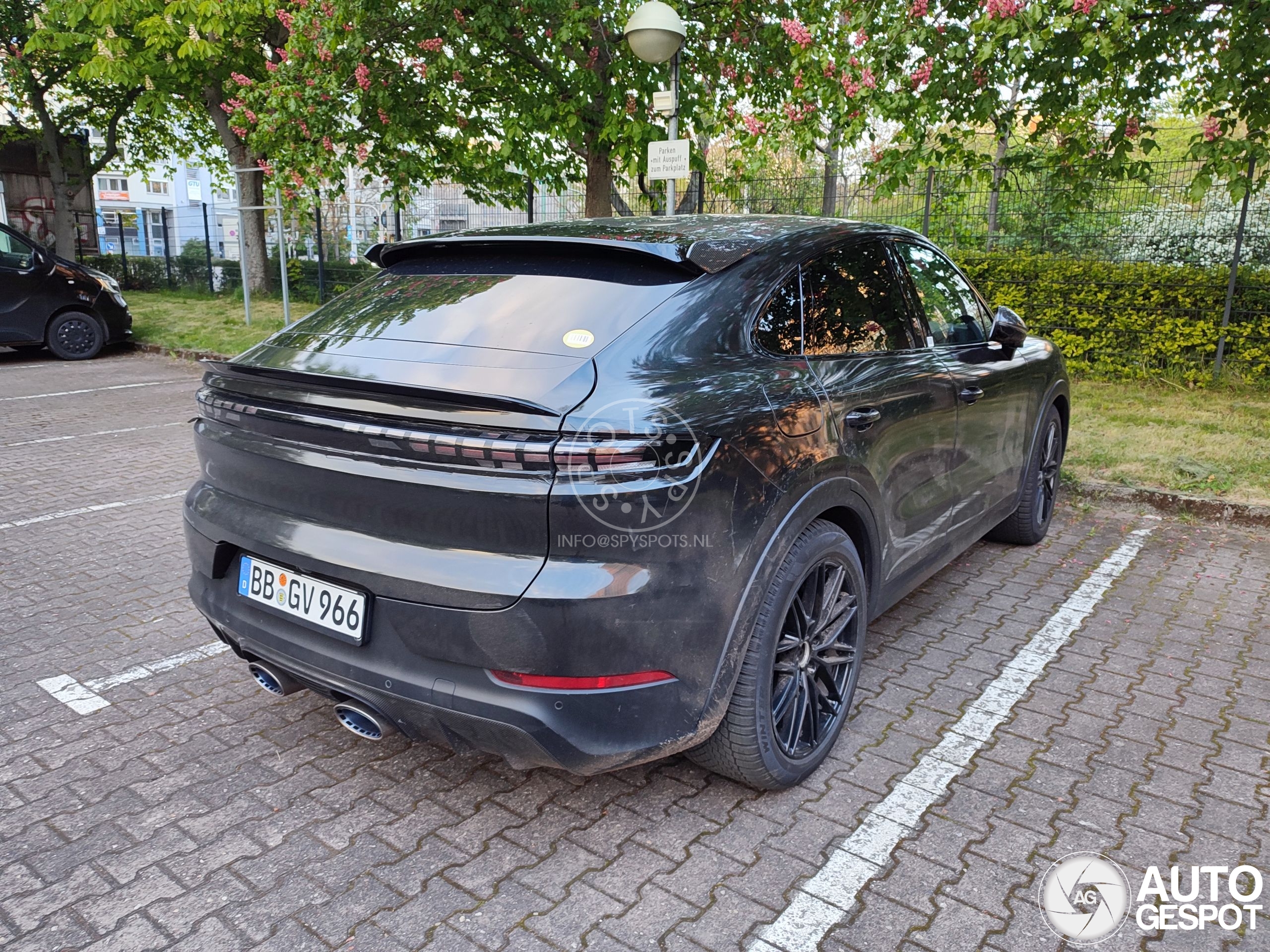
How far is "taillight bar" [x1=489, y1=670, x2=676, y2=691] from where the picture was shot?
221 centimetres

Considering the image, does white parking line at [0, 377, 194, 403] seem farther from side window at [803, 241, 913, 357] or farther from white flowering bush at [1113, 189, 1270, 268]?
white flowering bush at [1113, 189, 1270, 268]

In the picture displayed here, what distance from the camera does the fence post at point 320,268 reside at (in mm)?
15836

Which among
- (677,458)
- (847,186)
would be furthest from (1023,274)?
(677,458)

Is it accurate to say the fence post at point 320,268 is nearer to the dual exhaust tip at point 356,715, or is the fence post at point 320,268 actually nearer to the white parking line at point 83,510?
the white parking line at point 83,510

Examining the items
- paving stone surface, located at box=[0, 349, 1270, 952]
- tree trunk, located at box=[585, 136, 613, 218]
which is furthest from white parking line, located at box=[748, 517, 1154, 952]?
tree trunk, located at box=[585, 136, 613, 218]

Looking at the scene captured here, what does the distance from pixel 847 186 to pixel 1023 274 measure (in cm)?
310

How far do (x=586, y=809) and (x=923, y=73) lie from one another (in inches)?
290

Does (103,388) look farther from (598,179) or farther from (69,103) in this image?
(69,103)

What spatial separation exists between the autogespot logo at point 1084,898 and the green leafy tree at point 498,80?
30.5ft

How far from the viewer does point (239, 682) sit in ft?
11.7

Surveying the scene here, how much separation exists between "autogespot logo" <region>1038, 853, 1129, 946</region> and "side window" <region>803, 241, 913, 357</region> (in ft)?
5.48

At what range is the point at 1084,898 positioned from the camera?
239 cm

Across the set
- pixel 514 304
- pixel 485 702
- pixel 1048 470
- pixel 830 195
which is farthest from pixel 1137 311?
pixel 485 702

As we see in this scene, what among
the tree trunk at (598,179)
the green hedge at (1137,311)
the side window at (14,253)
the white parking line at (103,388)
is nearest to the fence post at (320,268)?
the side window at (14,253)
